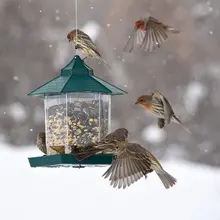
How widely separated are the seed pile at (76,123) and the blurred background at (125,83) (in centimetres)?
401

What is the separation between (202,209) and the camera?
9344 millimetres

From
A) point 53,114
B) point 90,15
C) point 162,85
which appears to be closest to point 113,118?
point 162,85

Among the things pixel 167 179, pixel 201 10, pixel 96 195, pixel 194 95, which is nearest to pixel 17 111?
pixel 96 195

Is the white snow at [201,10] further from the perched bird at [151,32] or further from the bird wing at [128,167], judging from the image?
the bird wing at [128,167]

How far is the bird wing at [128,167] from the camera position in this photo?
494cm

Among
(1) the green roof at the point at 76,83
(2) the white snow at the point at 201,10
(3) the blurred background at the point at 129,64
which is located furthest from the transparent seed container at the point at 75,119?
(2) the white snow at the point at 201,10

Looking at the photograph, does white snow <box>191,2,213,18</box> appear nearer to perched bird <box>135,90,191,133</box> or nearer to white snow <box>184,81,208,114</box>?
white snow <box>184,81,208,114</box>

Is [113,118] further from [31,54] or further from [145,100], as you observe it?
[145,100]

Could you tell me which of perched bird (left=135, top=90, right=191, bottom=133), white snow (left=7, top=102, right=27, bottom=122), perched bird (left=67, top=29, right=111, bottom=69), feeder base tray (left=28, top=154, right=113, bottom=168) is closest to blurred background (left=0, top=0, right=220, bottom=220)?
white snow (left=7, top=102, right=27, bottom=122)

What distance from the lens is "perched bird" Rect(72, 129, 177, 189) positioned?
494 centimetres

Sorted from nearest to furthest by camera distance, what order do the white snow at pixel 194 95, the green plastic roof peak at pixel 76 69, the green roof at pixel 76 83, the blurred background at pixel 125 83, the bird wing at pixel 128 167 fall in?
1. the bird wing at pixel 128 167
2. the green roof at pixel 76 83
3. the green plastic roof peak at pixel 76 69
4. the blurred background at pixel 125 83
5. the white snow at pixel 194 95

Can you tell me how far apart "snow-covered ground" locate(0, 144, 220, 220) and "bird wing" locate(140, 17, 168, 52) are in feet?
12.1

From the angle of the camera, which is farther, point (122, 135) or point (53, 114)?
point (53, 114)

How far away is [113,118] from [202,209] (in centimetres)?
137
